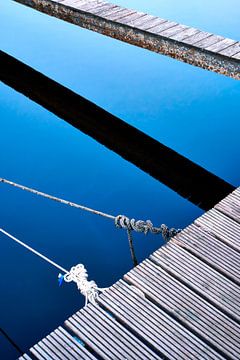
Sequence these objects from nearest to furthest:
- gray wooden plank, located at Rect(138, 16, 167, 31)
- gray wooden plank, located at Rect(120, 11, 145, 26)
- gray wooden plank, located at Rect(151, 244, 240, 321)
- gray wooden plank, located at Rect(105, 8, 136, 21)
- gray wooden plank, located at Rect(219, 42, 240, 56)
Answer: gray wooden plank, located at Rect(151, 244, 240, 321) → gray wooden plank, located at Rect(219, 42, 240, 56) → gray wooden plank, located at Rect(138, 16, 167, 31) → gray wooden plank, located at Rect(120, 11, 145, 26) → gray wooden plank, located at Rect(105, 8, 136, 21)

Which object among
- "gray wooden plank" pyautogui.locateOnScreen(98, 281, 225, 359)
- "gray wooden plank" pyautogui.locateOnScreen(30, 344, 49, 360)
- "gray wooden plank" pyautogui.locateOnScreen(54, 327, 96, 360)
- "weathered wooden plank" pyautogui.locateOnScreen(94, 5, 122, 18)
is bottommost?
"gray wooden plank" pyautogui.locateOnScreen(30, 344, 49, 360)

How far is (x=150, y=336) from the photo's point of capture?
8.71 feet

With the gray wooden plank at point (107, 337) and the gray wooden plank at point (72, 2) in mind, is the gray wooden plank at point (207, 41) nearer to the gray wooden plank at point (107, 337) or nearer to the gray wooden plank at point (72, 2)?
the gray wooden plank at point (72, 2)

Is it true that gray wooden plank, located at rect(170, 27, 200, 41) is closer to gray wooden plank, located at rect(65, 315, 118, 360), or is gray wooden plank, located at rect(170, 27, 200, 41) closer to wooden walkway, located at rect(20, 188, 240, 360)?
wooden walkway, located at rect(20, 188, 240, 360)

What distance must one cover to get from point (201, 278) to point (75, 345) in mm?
889

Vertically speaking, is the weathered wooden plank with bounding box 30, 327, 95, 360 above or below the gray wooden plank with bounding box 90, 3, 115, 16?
below

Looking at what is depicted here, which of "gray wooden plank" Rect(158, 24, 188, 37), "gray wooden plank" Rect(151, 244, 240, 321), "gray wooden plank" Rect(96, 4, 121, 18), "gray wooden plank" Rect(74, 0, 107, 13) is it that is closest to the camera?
"gray wooden plank" Rect(151, 244, 240, 321)

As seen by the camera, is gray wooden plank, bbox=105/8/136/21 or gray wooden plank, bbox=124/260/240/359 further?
gray wooden plank, bbox=105/8/136/21

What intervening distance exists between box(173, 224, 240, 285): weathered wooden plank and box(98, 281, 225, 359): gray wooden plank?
51cm

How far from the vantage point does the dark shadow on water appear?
512cm

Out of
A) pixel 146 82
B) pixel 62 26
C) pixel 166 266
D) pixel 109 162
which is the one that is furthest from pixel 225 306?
pixel 62 26

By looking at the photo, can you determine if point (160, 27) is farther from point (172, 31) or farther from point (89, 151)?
point (89, 151)

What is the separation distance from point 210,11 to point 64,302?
20.9 ft

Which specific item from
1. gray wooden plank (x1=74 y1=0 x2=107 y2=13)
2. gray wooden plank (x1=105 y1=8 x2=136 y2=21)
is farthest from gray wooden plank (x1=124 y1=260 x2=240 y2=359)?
gray wooden plank (x1=74 y1=0 x2=107 y2=13)
